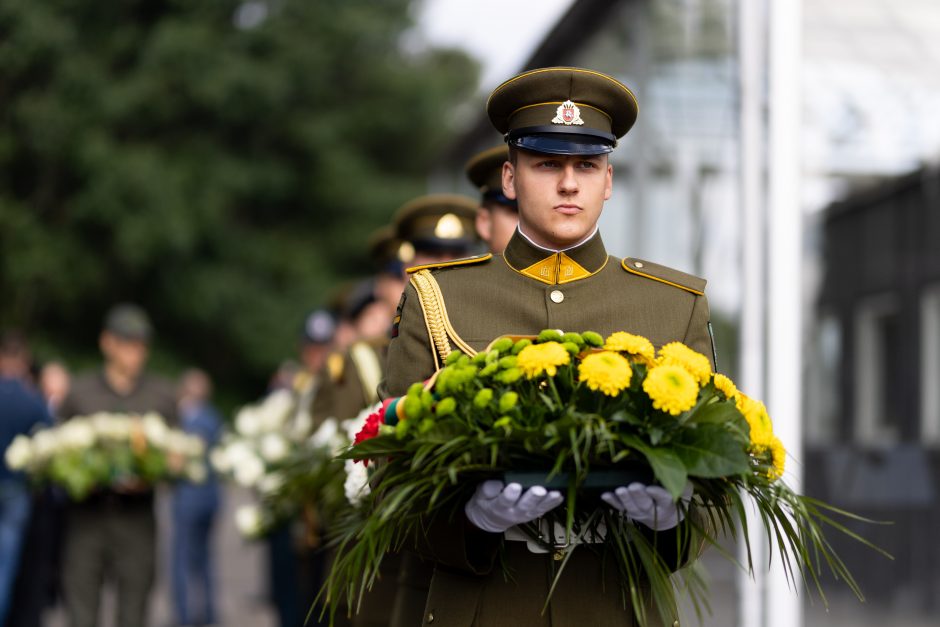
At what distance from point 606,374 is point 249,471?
212 inches

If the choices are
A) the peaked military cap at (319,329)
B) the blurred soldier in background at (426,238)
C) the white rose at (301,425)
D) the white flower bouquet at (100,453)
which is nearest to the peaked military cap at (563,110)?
the blurred soldier in background at (426,238)

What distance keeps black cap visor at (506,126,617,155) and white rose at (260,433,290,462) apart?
4.77 metres

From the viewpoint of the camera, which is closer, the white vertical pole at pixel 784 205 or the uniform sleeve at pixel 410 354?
the uniform sleeve at pixel 410 354

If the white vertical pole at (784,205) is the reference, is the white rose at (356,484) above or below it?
below

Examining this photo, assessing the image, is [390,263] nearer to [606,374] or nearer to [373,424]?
[373,424]

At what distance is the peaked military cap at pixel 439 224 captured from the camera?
5707 mm

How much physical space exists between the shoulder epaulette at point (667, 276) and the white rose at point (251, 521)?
4814 mm

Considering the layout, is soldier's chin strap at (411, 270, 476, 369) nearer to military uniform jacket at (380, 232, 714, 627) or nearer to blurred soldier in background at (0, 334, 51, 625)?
military uniform jacket at (380, 232, 714, 627)

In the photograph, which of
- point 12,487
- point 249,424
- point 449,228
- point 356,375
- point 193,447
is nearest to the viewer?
point 449,228

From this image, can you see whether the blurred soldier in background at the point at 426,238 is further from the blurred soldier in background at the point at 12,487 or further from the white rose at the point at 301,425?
the blurred soldier in background at the point at 12,487

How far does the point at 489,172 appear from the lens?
503 cm

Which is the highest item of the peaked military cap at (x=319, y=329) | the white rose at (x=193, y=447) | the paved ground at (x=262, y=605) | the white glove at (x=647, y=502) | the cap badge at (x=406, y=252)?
the peaked military cap at (x=319, y=329)

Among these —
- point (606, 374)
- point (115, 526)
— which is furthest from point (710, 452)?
point (115, 526)

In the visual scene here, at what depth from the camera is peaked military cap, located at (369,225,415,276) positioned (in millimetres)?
6043
